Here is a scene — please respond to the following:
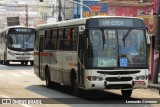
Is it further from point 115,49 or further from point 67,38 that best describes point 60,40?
point 115,49

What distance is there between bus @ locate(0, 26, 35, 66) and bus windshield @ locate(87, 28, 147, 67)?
27863 mm

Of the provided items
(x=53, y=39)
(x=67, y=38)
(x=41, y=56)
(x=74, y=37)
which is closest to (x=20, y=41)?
(x=41, y=56)

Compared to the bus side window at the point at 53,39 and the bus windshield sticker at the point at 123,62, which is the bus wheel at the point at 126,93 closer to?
the bus windshield sticker at the point at 123,62

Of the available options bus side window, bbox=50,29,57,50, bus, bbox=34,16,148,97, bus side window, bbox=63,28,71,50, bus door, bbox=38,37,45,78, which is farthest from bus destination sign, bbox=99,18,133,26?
bus door, bbox=38,37,45,78

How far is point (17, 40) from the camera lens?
1784 inches

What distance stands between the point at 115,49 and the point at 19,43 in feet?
95.8

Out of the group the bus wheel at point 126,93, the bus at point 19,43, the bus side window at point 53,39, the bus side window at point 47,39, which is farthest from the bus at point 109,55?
the bus at point 19,43

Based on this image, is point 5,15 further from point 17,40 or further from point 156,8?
point 156,8

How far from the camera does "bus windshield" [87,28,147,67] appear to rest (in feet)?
55.6

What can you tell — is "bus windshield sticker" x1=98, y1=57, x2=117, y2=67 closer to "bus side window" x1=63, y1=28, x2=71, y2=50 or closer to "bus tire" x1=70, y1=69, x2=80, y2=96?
"bus tire" x1=70, y1=69, x2=80, y2=96

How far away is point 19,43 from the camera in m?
45.5

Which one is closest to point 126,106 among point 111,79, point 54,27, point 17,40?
point 111,79

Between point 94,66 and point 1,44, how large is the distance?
1364 inches

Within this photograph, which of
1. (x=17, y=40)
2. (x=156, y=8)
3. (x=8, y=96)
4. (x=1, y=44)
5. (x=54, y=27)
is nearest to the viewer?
(x=8, y=96)
